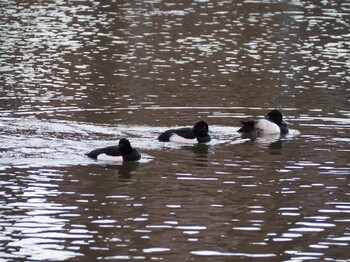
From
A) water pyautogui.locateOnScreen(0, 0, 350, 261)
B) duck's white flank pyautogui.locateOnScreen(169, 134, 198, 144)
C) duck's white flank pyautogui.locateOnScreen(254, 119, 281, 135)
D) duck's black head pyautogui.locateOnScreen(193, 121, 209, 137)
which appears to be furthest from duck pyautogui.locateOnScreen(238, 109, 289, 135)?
duck's white flank pyautogui.locateOnScreen(169, 134, 198, 144)

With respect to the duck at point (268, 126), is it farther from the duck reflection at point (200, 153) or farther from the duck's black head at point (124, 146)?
the duck's black head at point (124, 146)

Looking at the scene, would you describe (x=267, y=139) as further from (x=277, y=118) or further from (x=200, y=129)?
(x=200, y=129)

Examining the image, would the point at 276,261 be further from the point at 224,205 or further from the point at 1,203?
the point at 1,203

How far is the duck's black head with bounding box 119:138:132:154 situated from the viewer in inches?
953

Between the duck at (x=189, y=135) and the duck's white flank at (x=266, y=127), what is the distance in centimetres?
190

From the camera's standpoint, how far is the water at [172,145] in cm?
1828

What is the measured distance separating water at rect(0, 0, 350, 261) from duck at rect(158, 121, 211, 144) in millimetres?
216

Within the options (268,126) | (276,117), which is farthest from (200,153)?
(276,117)

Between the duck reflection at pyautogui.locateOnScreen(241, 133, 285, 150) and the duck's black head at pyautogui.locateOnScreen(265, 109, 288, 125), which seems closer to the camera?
the duck reflection at pyautogui.locateOnScreen(241, 133, 285, 150)

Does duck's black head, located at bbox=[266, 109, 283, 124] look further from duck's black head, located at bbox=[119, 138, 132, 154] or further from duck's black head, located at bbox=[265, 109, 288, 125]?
duck's black head, located at bbox=[119, 138, 132, 154]

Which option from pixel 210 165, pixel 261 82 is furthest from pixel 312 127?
pixel 261 82

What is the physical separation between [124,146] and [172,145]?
2.48 metres

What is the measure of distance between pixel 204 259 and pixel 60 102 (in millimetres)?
15435

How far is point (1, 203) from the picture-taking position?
2055 centimetres
